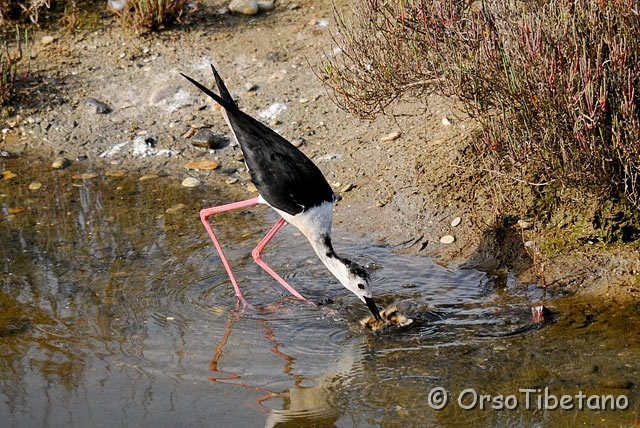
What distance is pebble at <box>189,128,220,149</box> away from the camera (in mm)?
6836

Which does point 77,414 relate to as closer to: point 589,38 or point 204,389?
point 204,389

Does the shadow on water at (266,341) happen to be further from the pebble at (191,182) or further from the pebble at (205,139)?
the pebble at (205,139)

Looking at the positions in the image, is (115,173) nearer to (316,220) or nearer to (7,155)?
(7,155)

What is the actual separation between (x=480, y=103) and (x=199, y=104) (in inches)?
117

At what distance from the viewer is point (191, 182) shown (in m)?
6.48

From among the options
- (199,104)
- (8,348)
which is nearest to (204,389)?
(8,348)

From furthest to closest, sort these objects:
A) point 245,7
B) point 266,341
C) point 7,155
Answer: point 245,7
point 7,155
point 266,341

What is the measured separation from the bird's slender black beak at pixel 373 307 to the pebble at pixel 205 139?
2.53 meters

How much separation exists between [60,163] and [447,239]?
3.10 metres

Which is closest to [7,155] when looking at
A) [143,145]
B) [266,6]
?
[143,145]

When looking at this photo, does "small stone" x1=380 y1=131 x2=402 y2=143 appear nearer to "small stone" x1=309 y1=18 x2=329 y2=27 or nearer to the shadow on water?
the shadow on water

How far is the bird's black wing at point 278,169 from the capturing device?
5047mm

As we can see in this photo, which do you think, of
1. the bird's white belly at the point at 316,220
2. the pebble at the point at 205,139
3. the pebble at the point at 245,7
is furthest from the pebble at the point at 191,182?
the pebble at the point at 245,7

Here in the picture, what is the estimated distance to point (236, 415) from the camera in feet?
12.5
